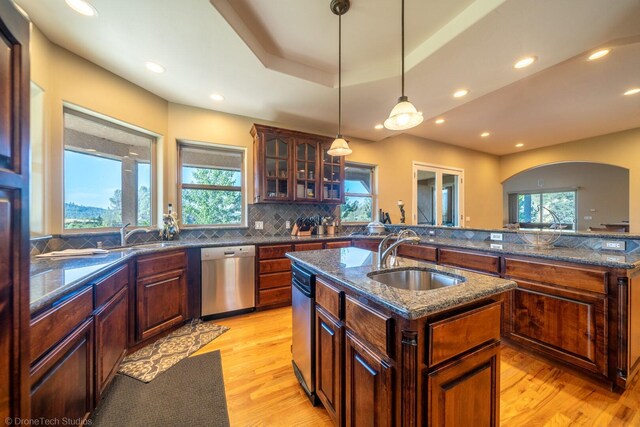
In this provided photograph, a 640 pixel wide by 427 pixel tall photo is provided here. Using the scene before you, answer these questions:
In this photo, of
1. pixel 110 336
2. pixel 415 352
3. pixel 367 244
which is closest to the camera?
pixel 415 352

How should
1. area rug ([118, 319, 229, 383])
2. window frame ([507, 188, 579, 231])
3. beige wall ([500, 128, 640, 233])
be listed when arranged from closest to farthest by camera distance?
area rug ([118, 319, 229, 383]) → beige wall ([500, 128, 640, 233]) → window frame ([507, 188, 579, 231])

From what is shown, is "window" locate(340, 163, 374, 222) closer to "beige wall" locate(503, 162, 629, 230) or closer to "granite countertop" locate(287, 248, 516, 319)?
"granite countertop" locate(287, 248, 516, 319)

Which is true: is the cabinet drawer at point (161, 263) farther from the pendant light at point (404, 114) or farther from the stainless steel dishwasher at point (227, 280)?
the pendant light at point (404, 114)

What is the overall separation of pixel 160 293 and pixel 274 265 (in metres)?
1.22

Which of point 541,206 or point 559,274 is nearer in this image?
point 559,274

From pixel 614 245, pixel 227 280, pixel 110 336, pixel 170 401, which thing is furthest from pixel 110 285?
pixel 614 245

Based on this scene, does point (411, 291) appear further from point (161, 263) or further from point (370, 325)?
point (161, 263)

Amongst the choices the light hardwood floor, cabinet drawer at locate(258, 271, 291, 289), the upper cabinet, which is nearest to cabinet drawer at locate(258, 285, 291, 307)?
cabinet drawer at locate(258, 271, 291, 289)

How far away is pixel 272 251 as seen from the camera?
9.97 feet

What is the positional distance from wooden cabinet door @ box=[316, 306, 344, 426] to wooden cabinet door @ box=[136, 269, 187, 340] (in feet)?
5.65

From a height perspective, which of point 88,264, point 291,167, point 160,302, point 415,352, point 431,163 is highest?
point 431,163

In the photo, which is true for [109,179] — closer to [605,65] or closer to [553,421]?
[553,421]

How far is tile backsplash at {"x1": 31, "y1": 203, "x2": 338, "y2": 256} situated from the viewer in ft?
6.75

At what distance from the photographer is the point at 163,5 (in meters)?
1.61
